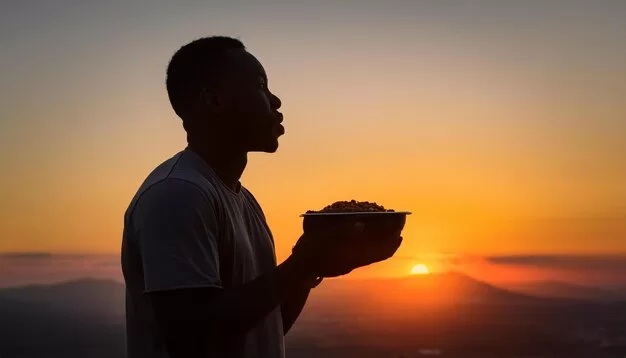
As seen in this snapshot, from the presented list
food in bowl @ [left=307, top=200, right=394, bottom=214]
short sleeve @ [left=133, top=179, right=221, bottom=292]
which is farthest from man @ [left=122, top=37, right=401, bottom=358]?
food in bowl @ [left=307, top=200, right=394, bottom=214]

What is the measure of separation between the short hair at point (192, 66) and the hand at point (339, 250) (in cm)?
50

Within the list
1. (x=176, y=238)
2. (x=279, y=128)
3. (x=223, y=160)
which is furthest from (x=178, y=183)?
(x=279, y=128)

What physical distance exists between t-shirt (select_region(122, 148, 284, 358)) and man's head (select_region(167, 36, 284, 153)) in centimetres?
11

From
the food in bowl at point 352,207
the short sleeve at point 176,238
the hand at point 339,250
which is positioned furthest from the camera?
Result: the food in bowl at point 352,207

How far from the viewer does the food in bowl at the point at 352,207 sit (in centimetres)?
192

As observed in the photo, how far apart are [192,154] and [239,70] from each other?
0.26 metres

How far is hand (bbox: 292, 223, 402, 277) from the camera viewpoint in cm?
177

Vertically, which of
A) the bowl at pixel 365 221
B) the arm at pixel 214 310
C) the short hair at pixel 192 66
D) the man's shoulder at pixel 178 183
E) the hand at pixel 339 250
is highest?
the short hair at pixel 192 66

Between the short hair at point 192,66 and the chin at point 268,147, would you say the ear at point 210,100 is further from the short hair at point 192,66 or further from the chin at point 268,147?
the chin at point 268,147

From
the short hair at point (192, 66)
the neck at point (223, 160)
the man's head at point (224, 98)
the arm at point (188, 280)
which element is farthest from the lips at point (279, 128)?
the arm at point (188, 280)

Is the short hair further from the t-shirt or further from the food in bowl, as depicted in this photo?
the food in bowl

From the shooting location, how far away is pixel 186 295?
5.30 ft

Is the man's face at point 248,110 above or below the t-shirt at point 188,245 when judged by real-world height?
above

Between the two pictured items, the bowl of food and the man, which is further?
the bowl of food
